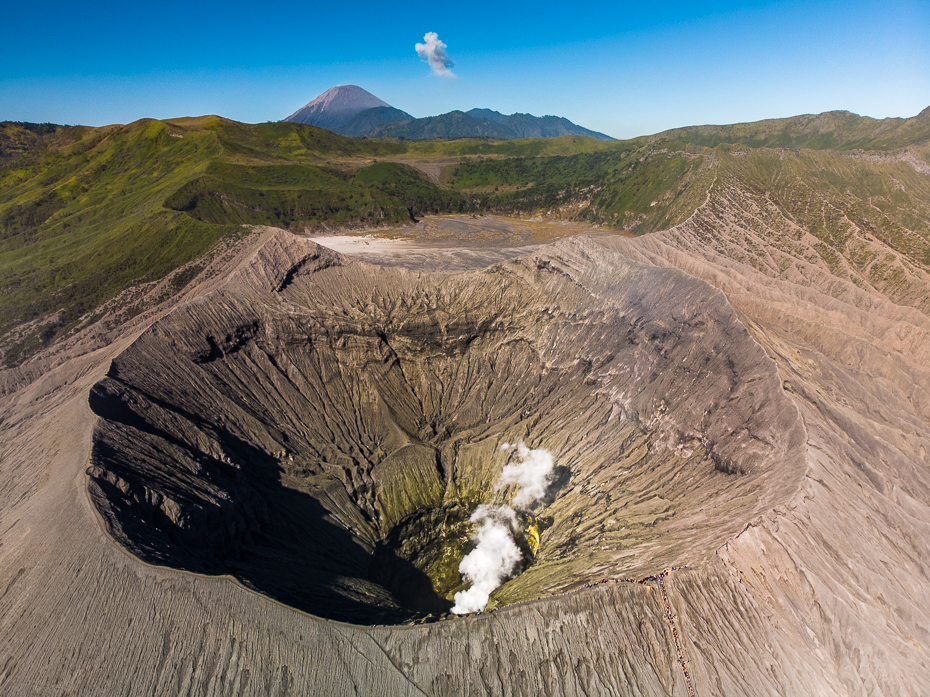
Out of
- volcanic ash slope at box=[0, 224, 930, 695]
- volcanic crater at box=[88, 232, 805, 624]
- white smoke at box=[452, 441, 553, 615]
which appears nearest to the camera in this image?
volcanic ash slope at box=[0, 224, 930, 695]

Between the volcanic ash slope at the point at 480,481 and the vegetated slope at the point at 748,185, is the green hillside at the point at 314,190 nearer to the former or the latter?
the vegetated slope at the point at 748,185

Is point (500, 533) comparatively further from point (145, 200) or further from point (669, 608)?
point (145, 200)

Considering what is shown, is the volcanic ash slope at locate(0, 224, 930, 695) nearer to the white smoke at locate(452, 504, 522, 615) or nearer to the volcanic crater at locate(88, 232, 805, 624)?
the volcanic crater at locate(88, 232, 805, 624)

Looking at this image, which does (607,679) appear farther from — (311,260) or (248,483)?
(311,260)

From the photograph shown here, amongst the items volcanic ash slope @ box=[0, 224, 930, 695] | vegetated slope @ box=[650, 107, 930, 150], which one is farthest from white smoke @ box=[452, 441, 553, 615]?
vegetated slope @ box=[650, 107, 930, 150]

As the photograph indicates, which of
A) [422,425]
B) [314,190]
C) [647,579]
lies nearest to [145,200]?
[314,190]
